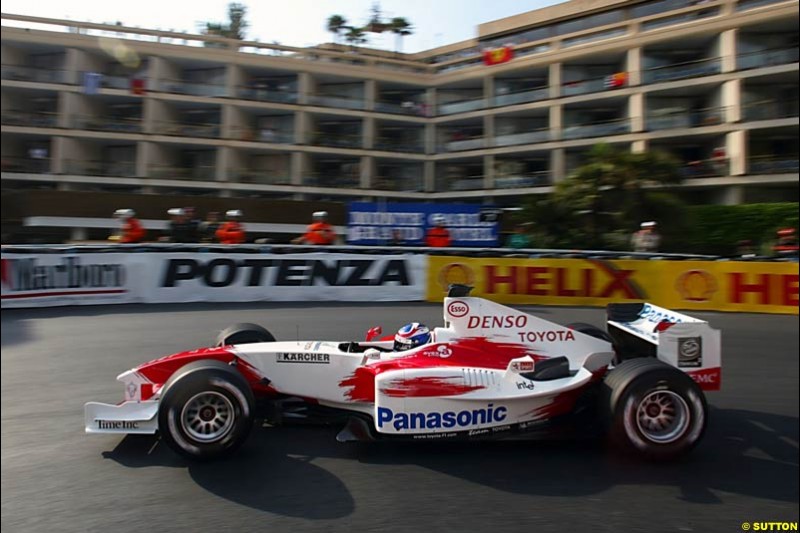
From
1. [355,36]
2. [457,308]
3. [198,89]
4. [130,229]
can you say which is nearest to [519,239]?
[457,308]

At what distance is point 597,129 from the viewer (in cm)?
1850

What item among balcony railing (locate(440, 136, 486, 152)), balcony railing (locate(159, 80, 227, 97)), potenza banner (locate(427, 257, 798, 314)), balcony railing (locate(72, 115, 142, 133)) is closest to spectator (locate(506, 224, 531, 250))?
potenza banner (locate(427, 257, 798, 314))

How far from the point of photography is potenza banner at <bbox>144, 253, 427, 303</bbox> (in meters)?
3.13

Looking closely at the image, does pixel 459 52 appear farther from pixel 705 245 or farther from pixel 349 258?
pixel 705 245

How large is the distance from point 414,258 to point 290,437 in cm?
128

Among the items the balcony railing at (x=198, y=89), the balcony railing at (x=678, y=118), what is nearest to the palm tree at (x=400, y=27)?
the balcony railing at (x=678, y=118)

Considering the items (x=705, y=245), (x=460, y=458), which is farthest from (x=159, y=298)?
(x=705, y=245)

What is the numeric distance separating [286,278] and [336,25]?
207cm

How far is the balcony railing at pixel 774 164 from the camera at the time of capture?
474 centimetres

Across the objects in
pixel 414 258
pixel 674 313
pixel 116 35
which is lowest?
pixel 674 313

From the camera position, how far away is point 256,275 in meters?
4.29

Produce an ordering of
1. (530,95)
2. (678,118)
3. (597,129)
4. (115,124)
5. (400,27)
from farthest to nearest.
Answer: (115,124), (597,129), (678,118), (530,95), (400,27)

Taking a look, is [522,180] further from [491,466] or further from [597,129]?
[597,129]

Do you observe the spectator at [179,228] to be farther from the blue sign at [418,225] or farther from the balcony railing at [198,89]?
the balcony railing at [198,89]
